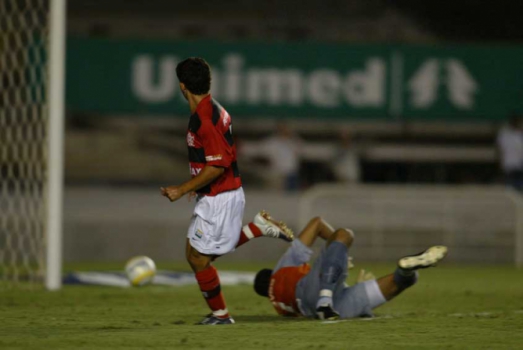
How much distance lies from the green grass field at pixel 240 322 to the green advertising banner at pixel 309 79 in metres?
6.07

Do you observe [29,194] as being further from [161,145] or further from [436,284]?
[161,145]

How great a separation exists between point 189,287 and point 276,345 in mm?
5493

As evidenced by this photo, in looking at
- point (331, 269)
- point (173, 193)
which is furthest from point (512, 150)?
point (173, 193)

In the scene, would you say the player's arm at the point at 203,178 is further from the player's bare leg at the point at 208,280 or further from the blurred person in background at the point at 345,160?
the blurred person in background at the point at 345,160

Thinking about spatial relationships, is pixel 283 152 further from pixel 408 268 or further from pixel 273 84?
pixel 408 268

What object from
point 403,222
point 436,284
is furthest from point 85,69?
point 436,284

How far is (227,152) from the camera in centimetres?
769

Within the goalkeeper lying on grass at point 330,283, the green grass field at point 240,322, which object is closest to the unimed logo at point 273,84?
the green grass field at point 240,322

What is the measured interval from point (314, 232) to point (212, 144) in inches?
50.1

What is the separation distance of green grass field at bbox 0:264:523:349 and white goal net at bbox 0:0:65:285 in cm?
128

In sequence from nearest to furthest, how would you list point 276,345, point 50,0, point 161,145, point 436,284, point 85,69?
point 276,345 < point 50,0 < point 436,284 < point 85,69 < point 161,145

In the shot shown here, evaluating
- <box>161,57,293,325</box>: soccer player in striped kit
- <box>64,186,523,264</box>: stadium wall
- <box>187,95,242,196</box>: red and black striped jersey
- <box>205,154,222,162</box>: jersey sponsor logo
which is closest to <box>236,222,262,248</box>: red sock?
<box>161,57,293,325</box>: soccer player in striped kit

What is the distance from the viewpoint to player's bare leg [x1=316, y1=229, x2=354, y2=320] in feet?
25.4

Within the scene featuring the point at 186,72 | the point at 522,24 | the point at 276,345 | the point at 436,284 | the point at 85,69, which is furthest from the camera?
the point at 522,24
